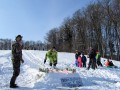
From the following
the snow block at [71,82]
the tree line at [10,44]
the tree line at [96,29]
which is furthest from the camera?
the tree line at [10,44]

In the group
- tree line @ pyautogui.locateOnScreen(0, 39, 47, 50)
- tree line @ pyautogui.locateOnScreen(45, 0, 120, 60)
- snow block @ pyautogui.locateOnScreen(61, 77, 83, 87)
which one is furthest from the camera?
tree line @ pyautogui.locateOnScreen(0, 39, 47, 50)

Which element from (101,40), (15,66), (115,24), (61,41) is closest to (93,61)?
(15,66)

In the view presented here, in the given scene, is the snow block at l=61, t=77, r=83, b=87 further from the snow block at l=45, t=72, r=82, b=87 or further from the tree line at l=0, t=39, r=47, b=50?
the tree line at l=0, t=39, r=47, b=50

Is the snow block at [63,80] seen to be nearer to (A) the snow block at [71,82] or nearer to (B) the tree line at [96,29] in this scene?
(A) the snow block at [71,82]

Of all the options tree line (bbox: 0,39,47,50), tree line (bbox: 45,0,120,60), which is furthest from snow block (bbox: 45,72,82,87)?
tree line (bbox: 0,39,47,50)

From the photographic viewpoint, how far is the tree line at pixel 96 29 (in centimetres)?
5497

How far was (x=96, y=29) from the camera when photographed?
60812 millimetres

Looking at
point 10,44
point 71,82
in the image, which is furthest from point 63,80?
point 10,44

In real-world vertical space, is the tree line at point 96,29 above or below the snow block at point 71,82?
above

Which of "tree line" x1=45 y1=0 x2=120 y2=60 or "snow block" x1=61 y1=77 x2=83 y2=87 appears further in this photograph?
"tree line" x1=45 y1=0 x2=120 y2=60

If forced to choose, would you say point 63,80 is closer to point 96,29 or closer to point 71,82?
point 71,82

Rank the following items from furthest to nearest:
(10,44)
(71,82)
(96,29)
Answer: (10,44)
(96,29)
(71,82)

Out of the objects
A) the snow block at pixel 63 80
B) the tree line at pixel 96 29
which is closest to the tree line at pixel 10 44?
the tree line at pixel 96 29

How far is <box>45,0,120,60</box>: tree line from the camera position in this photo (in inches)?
2164
